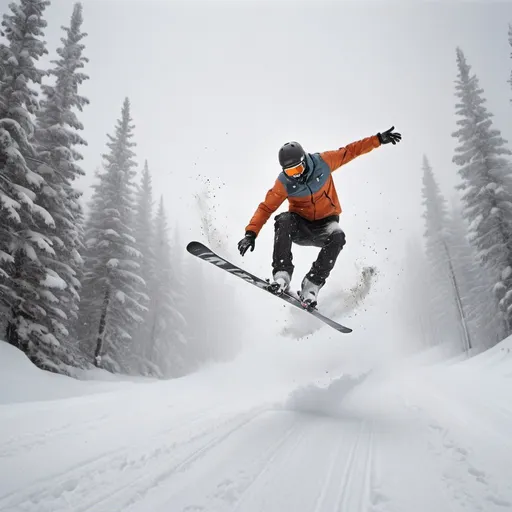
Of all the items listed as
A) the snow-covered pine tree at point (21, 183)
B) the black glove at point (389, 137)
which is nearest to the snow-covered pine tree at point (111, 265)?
the snow-covered pine tree at point (21, 183)

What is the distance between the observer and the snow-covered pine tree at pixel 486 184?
16.2 metres

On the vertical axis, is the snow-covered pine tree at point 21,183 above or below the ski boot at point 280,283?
above

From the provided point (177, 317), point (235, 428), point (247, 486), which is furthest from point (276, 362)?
point (247, 486)

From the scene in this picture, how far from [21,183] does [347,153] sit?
40.7 ft

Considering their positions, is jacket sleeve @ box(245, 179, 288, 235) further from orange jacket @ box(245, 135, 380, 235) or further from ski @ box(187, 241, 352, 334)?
ski @ box(187, 241, 352, 334)

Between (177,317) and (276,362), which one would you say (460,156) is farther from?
(177,317)

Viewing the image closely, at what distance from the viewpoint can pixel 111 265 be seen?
55.9 feet

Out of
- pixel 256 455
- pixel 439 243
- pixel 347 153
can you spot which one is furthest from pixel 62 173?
pixel 439 243

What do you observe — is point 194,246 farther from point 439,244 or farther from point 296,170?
point 439,244

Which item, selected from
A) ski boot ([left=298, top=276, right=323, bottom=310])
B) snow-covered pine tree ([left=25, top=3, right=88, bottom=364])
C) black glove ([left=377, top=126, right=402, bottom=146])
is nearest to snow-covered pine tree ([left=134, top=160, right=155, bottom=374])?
snow-covered pine tree ([left=25, top=3, right=88, bottom=364])

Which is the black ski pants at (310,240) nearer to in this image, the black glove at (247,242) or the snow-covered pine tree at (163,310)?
the black glove at (247,242)

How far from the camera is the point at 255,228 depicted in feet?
18.6

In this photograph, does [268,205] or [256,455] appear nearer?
[256,455]

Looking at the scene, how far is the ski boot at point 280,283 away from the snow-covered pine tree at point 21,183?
990 cm
